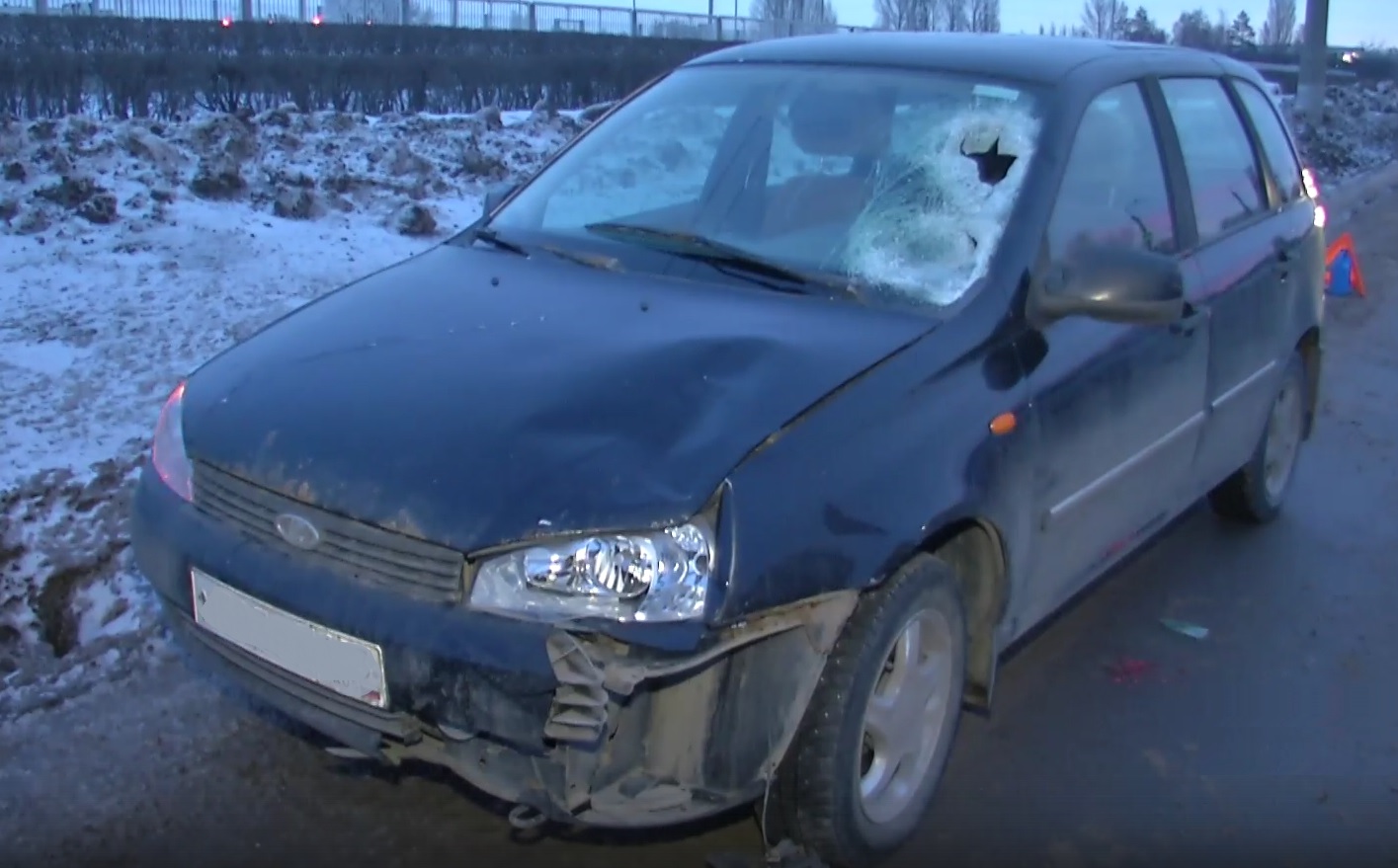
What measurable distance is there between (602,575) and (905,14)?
55546mm

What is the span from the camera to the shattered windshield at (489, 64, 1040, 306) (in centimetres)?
361

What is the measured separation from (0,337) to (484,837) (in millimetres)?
4307

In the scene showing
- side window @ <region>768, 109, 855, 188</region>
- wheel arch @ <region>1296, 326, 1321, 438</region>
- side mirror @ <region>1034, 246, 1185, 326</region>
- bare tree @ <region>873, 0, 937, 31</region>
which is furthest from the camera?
bare tree @ <region>873, 0, 937, 31</region>

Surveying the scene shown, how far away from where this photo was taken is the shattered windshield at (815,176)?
142 inches

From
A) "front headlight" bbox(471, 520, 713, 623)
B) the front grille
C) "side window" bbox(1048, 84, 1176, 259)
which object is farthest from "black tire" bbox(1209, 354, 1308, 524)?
the front grille

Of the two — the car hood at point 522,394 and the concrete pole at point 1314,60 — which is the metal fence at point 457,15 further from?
the car hood at point 522,394

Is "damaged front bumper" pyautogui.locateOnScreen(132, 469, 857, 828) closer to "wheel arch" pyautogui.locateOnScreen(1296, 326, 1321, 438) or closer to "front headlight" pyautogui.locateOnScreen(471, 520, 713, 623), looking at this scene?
"front headlight" pyautogui.locateOnScreen(471, 520, 713, 623)

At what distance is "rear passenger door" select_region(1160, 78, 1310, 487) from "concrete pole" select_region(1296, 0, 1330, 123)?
60.5 ft

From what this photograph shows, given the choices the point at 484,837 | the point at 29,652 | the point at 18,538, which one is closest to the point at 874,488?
the point at 484,837

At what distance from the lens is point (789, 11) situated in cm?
5709

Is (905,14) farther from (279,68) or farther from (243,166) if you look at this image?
(243,166)

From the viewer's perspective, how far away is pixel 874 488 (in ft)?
9.49

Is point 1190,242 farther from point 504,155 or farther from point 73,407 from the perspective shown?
point 504,155

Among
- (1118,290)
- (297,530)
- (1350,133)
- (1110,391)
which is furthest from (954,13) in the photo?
(297,530)
